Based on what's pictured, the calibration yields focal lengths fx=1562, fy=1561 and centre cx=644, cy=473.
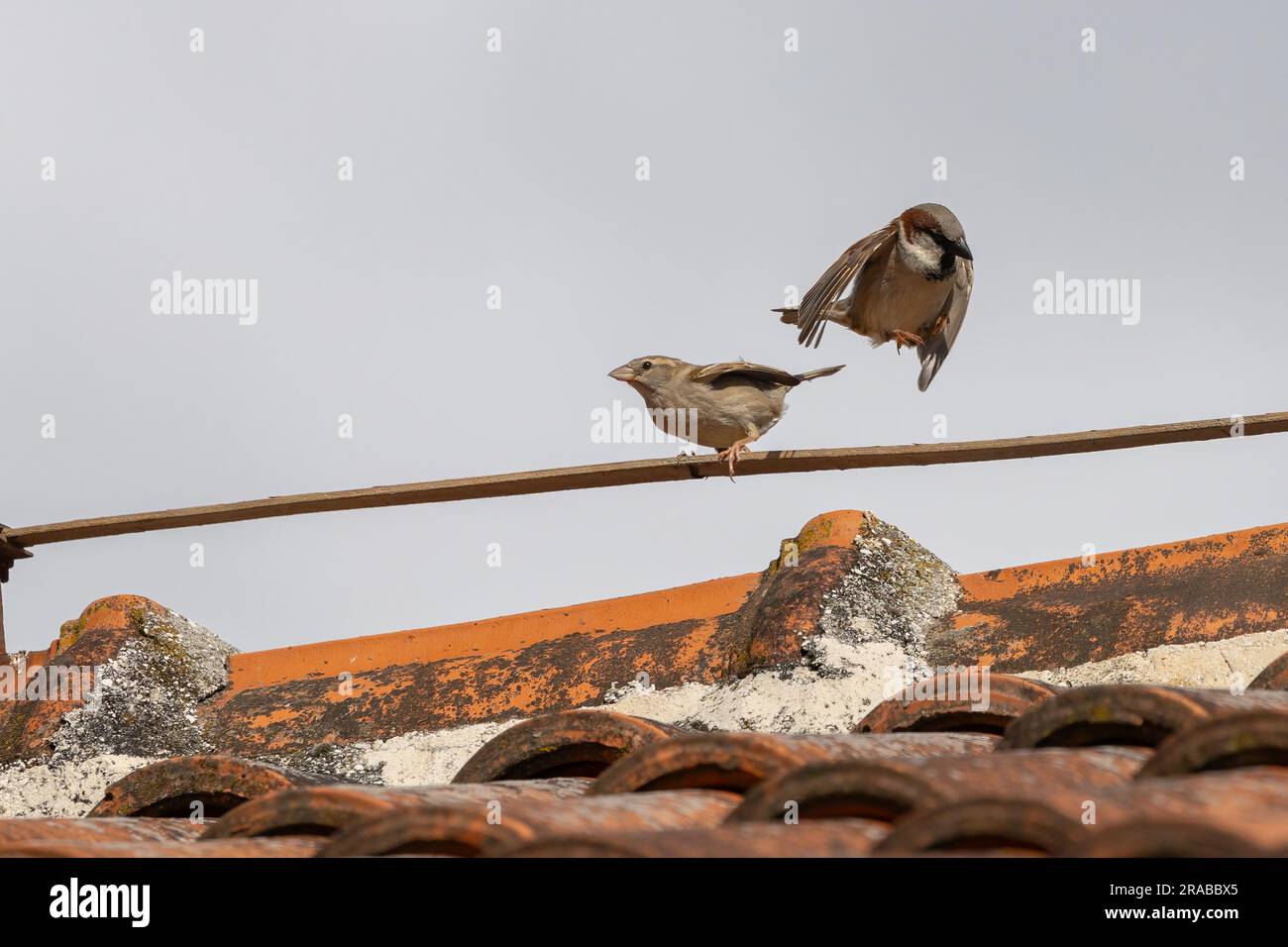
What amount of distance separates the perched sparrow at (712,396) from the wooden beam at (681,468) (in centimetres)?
98

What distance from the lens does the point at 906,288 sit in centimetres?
695

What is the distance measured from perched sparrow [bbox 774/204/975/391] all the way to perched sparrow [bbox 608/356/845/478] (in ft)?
1.33

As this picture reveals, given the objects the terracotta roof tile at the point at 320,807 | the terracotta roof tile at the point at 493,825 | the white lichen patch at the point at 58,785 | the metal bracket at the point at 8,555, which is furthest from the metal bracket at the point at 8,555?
the terracotta roof tile at the point at 493,825

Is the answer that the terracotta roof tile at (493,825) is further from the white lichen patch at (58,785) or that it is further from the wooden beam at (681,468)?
the white lichen patch at (58,785)

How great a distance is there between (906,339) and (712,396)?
1271 millimetres

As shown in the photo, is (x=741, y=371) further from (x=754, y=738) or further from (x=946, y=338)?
(x=754, y=738)

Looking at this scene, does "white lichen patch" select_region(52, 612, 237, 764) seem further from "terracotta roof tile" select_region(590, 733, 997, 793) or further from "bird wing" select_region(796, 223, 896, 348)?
"terracotta roof tile" select_region(590, 733, 997, 793)

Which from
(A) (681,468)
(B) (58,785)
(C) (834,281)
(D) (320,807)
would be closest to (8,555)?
(B) (58,785)

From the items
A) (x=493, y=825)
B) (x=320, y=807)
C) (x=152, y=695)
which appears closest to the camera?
(x=493, y=825)

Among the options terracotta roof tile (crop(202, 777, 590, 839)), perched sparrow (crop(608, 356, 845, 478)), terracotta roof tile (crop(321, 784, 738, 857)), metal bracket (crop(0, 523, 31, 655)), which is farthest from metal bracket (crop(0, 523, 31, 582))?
terracotta roof tile (crop(321, 784, 738, 857))

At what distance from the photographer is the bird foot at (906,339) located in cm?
721
